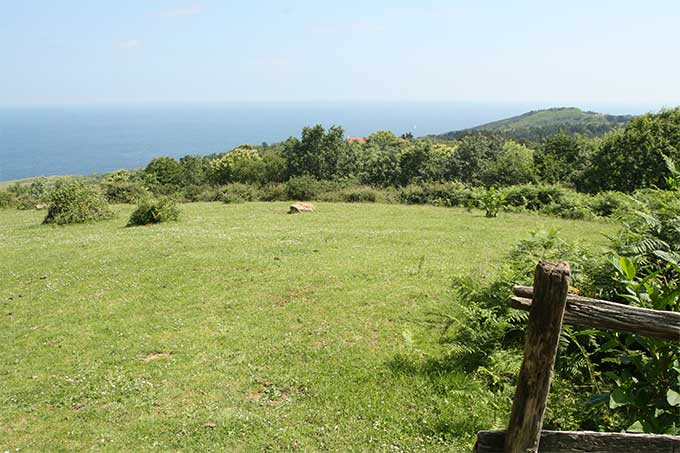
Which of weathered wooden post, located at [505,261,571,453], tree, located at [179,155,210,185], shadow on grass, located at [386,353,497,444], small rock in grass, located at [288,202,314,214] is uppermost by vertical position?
weathered wooden post, located at [505,261,571,453]

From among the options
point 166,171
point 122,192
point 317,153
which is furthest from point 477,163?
point 166,171

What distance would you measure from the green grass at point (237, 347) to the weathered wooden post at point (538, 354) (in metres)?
2.19

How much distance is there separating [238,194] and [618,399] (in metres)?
41.6

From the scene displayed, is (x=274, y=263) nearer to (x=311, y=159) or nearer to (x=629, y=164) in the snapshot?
(x=629, y=164)

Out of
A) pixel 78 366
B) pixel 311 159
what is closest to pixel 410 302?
pixel 78 366

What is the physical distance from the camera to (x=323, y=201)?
43.1 m

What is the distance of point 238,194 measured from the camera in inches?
1720

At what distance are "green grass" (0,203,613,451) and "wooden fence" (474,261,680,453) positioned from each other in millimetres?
2166

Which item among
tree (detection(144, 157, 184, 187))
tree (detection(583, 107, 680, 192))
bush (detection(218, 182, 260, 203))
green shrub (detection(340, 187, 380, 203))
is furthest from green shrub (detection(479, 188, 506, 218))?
tree (detection(144, 157, 184, 187))

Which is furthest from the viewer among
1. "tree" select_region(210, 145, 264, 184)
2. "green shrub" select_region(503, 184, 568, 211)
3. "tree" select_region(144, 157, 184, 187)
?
"tree" select_region(144, 157, 184, 187)

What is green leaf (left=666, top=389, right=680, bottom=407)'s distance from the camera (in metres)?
4.35

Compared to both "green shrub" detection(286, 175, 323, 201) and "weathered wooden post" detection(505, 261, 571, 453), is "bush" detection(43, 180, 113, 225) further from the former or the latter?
"weathered wooden post" detection(505, 261, 571, 453)

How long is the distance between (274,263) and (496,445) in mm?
12187

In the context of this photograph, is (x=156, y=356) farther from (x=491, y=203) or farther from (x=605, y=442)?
(x=491, y=203)
